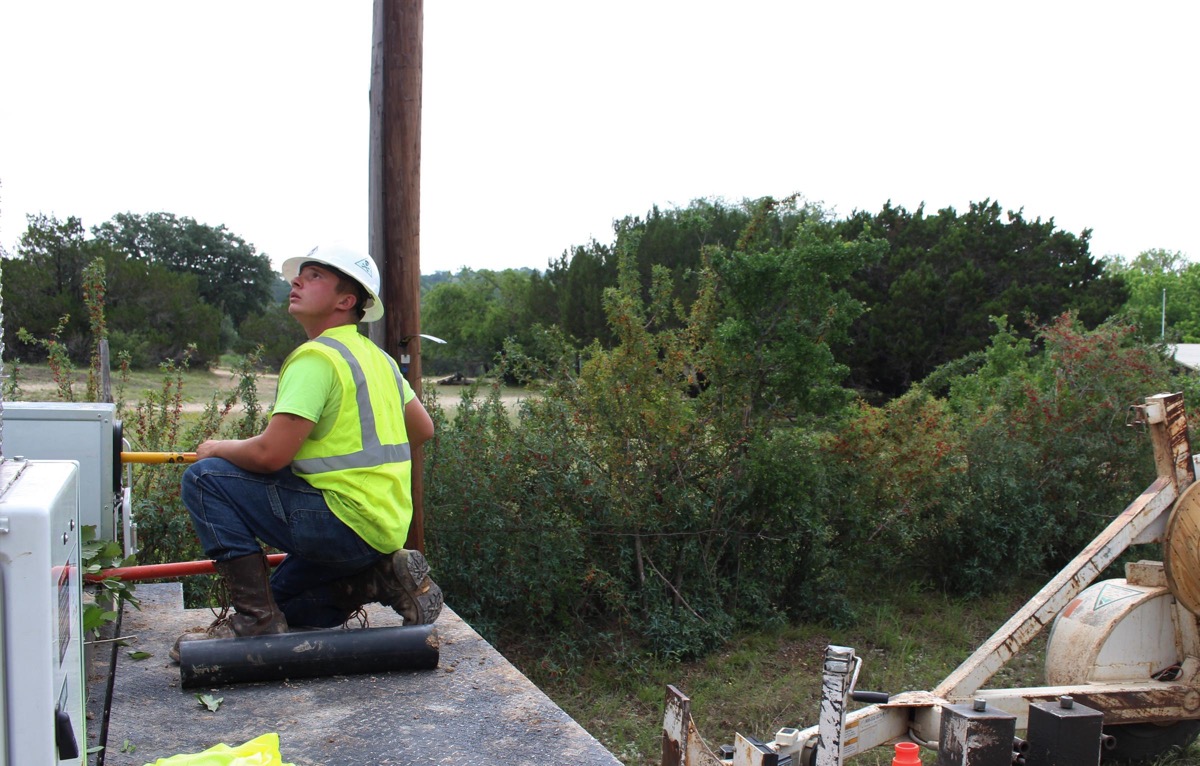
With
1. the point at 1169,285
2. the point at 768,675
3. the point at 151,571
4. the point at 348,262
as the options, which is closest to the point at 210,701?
the point at 151,571

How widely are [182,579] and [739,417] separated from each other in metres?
3.77

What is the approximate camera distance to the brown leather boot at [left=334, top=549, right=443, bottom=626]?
4043mm

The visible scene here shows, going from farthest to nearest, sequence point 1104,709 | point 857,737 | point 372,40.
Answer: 1. point 372,40
2. point 1104,709
3. point 857,737

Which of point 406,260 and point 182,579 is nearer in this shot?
point 406,260

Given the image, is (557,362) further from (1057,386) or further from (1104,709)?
(1057,386)

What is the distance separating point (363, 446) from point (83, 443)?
1.36 metres

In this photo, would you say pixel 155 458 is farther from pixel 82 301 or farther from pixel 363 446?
pixel 82 301

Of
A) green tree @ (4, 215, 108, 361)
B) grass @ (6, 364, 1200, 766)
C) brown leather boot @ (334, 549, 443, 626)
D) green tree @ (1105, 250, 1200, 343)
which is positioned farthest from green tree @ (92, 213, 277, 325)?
brown leather boot @ (334, 549, 443, 626)

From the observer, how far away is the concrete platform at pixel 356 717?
315 centimetres

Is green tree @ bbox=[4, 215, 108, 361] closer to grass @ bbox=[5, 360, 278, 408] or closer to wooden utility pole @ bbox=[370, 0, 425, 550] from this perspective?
grass @ bbox=[5, 360, 278, 408]

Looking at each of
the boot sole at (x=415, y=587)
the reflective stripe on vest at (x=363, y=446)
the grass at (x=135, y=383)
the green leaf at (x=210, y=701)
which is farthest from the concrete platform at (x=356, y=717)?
the grass at (x=135, y=383)

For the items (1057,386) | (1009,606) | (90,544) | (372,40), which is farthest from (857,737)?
(1057,386)

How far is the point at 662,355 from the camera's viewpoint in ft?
26.7

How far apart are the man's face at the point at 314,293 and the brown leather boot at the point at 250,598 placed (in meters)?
0.97
